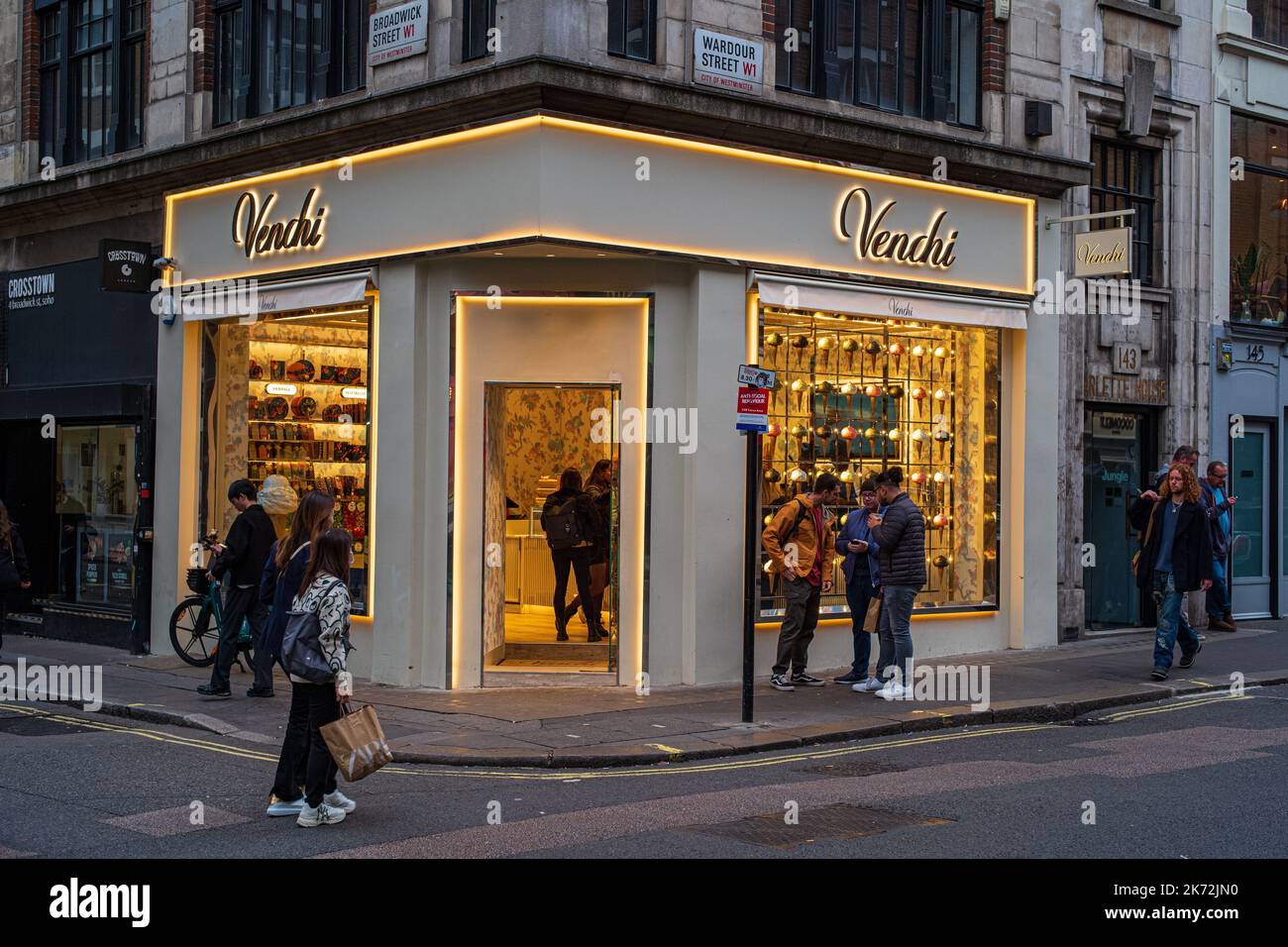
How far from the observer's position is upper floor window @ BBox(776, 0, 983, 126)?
15.4m

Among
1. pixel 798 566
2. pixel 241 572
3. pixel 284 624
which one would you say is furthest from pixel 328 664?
pixel 798 566

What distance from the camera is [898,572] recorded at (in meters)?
13.4

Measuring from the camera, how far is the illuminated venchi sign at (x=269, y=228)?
15.2 m

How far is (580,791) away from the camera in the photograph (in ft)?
30.9

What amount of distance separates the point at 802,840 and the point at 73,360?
13996 mm

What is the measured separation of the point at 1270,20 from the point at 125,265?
1567 cm

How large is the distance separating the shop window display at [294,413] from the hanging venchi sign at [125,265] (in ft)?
3.29

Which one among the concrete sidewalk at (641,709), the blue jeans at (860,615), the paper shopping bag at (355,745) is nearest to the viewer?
the paper shopping bag at (355,745)

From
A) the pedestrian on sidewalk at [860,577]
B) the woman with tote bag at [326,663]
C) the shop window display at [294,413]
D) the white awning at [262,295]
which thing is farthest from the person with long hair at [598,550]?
the woman with tote bag at [326,663]

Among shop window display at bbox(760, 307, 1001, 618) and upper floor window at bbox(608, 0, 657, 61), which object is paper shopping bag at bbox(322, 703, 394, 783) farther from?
upper floor window at bbox(608, 0, 657, 61)

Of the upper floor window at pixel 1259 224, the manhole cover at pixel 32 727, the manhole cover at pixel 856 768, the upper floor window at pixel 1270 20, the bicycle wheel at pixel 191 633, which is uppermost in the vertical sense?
the upper floor window at pixel 1270 20

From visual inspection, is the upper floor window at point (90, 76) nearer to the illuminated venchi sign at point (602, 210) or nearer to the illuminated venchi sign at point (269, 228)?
the illuminated venchi sign at point (602, 210)

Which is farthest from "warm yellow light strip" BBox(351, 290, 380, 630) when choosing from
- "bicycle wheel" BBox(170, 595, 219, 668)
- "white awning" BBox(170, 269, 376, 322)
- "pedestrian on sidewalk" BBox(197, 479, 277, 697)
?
"bicycle wheel" BBox(170, 595, 219, 668)

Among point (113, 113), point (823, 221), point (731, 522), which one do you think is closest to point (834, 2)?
point (823, 221)
